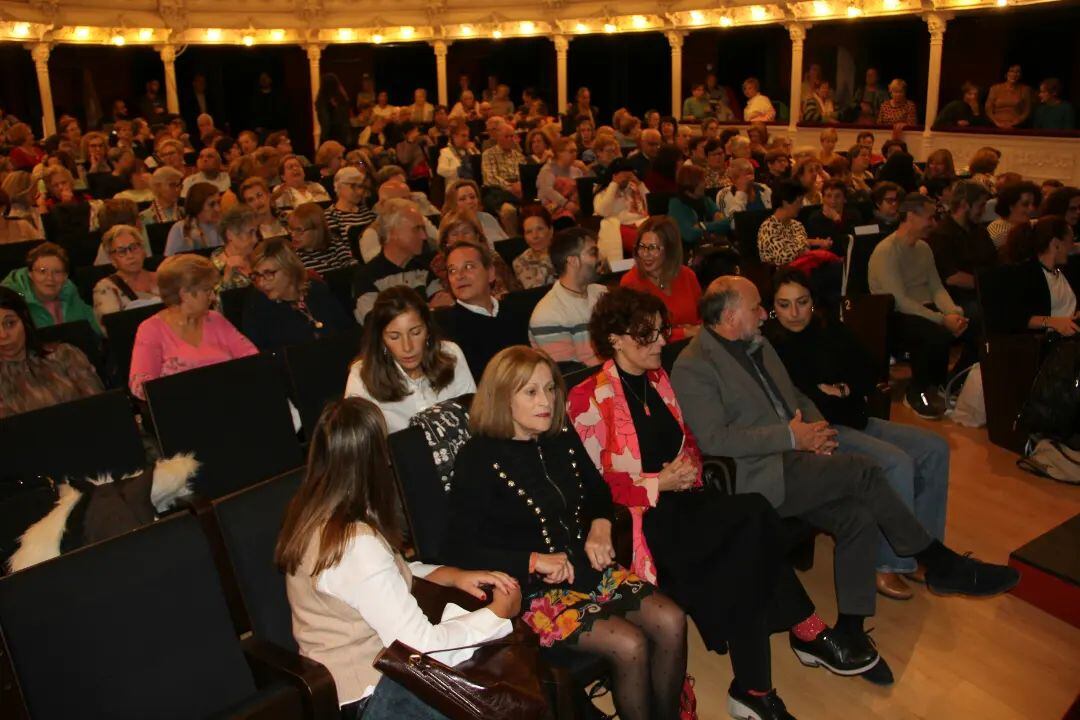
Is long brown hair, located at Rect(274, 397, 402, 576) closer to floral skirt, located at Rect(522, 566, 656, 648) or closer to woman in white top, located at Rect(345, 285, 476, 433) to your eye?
floral skirt, located at Rect(522, 566, 656, 648)

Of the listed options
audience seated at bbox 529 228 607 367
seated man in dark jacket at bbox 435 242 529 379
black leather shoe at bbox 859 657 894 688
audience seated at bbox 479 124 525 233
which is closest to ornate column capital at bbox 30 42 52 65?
audience seated at bbox 479 124 525 233

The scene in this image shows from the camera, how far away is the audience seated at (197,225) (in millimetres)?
5949

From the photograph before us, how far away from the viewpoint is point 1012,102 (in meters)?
11.5

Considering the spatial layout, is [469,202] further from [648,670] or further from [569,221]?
[648,670]

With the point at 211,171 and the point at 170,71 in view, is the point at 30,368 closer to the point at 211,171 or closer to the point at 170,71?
the point at 211,171

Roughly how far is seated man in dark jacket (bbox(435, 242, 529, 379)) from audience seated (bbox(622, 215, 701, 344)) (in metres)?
0.73

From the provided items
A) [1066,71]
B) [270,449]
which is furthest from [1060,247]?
[1066,71]

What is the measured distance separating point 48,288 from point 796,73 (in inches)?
468

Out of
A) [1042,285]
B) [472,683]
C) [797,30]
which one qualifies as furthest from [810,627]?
[797,30]

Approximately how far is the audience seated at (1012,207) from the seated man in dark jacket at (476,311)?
12.2ft

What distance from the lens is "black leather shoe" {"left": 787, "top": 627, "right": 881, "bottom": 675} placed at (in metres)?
3.02

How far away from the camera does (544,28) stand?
632 inches

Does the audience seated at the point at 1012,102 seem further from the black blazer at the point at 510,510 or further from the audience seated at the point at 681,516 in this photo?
the black blazer at the point at 510,510

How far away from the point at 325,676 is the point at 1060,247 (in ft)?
15.1
